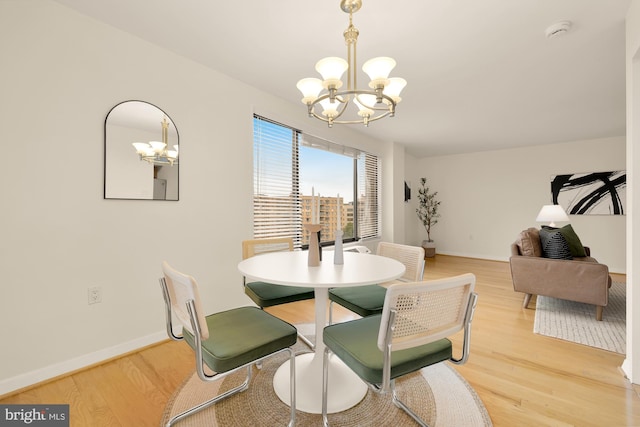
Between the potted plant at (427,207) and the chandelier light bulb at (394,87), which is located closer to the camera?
the chandelier light bulb at (394,87)

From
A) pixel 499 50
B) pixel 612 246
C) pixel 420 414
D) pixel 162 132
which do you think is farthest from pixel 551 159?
pixel 162 132

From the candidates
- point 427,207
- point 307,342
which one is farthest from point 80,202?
point 427,207

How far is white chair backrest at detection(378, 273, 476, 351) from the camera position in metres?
0.97

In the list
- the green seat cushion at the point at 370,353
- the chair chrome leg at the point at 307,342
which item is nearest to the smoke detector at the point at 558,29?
the green seat cushion at the point at 370,353

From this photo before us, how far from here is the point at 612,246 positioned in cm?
484

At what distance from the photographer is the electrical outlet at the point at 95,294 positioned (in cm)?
188

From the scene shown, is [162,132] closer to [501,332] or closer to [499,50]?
[499,50]

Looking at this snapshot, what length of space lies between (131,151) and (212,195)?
71 cm

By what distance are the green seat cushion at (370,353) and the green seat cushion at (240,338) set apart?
0.23 meters

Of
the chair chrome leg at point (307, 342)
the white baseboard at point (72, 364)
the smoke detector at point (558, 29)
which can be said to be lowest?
the chair chrome leg at point (307, 342)

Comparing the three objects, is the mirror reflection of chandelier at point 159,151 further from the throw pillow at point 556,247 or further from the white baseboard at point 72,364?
the throw pillow at point 556,247

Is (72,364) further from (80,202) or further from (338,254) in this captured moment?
(338,254)

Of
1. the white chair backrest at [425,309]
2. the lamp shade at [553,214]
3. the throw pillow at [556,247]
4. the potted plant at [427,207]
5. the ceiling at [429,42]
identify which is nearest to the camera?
the white chair backrest at [425,309]

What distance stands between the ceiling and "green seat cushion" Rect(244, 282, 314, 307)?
1.81 metres
